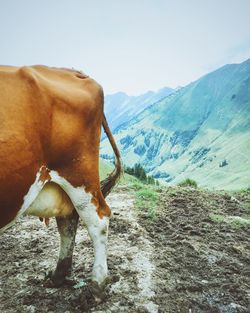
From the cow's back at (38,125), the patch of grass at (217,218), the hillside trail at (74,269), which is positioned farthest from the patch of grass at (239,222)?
the cow's back at (38,125)

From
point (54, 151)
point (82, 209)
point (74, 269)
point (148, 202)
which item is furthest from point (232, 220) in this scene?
point (54, 151)

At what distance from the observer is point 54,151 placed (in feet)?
11.8

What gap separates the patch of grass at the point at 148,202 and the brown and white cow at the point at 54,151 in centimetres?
340

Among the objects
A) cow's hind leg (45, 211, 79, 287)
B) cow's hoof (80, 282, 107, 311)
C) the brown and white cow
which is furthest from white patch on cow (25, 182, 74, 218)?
cow's hoof (80, 282, 107, 311)

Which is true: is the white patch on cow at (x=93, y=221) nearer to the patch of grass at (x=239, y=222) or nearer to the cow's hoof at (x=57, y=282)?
the cow's hoof at (x=57, y=282)

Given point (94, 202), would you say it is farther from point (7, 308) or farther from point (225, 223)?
point (225, 223)

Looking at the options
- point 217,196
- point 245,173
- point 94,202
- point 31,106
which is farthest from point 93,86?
point 245,173

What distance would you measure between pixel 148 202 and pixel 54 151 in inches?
220

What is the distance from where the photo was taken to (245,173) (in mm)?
149750

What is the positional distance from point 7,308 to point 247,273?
3.38 meters

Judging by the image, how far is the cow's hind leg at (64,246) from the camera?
176 inches

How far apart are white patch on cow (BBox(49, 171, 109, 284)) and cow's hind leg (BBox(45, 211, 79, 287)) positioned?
456 mm

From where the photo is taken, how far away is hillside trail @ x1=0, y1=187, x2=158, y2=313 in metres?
4.07

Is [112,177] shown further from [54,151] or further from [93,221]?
[54,151]
